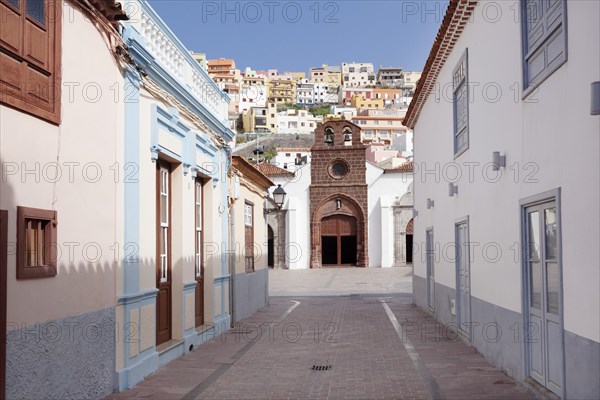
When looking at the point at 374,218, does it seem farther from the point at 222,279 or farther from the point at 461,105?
the point at 461,105

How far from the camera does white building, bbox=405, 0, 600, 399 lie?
17.9 ft

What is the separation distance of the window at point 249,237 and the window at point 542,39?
9554 mm

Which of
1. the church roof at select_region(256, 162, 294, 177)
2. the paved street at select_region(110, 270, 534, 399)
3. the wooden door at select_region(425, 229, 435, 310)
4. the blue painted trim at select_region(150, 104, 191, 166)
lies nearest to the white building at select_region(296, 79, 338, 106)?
the church roof at select_region(256, 162, 294, 177)

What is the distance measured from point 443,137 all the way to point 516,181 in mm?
5620

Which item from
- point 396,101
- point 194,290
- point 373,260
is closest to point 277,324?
point 194,290

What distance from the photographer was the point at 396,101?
4998 inches

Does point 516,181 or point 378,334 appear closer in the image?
point 516,181

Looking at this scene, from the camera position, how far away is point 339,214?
40.5m

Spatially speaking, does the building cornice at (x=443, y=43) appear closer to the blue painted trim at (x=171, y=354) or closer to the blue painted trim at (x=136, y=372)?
the blue painted trim at (x=171, y=354)

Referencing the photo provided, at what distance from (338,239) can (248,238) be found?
2467 centimetres

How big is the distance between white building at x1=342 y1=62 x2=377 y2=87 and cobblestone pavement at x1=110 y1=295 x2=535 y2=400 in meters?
148

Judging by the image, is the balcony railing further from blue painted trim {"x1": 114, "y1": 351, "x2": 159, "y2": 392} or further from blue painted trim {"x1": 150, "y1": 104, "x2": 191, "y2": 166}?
blue painted trim {"x1": 114, "y1": 351, "x2": 159, "y2": 392}

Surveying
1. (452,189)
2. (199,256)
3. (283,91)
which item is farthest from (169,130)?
(283,91)

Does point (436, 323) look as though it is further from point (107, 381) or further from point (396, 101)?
point (396, 101)
